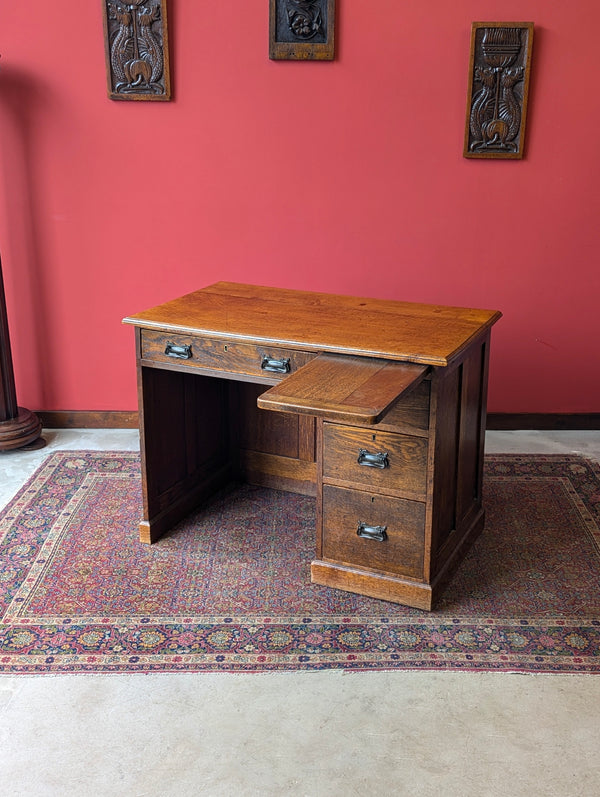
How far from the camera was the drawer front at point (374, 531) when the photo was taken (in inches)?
114

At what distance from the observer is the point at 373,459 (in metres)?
2.88

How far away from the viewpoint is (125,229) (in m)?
4.22

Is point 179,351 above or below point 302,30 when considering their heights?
below

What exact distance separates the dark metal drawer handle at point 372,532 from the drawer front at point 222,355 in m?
0.55

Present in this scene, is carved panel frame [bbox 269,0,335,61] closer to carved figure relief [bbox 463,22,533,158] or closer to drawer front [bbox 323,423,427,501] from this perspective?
carved figure relief [bbox 463,22,533,158]

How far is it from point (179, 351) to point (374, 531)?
0.89m

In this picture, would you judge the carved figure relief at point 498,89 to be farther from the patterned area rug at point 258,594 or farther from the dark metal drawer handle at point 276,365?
the dark metal drawer handle at point 276,365

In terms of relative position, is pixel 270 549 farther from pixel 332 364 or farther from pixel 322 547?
pixel 332 364

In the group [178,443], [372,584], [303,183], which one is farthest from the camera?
[303,183]

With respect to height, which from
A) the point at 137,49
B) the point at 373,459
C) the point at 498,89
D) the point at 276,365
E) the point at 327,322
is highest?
the point at 137,49

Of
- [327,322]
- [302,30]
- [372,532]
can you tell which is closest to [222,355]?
[327,322]

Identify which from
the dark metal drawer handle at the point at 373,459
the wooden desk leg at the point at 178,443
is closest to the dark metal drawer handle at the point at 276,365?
the dark metal drawer handle at the point at 373,459

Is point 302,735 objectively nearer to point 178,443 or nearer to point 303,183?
point 178,443

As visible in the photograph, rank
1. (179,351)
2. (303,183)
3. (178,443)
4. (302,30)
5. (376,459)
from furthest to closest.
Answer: (303,183)
(302,30)
(178,443)
(179,351)
(376,459)
